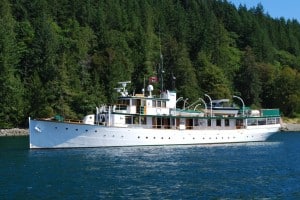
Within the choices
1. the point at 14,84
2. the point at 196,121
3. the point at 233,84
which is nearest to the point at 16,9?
the point at 14,84

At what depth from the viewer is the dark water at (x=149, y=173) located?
34406mm

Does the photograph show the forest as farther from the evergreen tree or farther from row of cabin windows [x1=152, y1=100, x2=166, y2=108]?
row of cabin windows [x1=152, y1=100, x2=166, y2=108]

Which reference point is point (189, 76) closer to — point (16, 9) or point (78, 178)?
point (16, 9)

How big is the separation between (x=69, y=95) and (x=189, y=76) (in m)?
33.5

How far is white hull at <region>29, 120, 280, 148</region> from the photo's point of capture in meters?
60.3

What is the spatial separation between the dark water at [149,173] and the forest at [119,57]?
101ft

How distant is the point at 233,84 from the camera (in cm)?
14300

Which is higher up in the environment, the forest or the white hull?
the forest

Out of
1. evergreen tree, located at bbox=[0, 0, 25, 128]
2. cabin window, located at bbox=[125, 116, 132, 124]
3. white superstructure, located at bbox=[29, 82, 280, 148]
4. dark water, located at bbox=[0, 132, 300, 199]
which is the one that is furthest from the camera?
evergreen tree, located at bbox=[0, 0, 25, 128]

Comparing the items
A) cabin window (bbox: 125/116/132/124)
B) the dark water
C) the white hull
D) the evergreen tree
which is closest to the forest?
the evergreen tree

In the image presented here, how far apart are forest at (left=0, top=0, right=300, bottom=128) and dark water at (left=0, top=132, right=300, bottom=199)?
30.9 m

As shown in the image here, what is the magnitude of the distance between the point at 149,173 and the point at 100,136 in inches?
785

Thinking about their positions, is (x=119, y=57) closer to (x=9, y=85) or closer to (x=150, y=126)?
(x=9, y=85)

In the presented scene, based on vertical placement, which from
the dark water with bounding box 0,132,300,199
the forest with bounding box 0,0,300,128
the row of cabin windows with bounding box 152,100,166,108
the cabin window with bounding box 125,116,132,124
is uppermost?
the forest with bounding box 0,0,300,128
